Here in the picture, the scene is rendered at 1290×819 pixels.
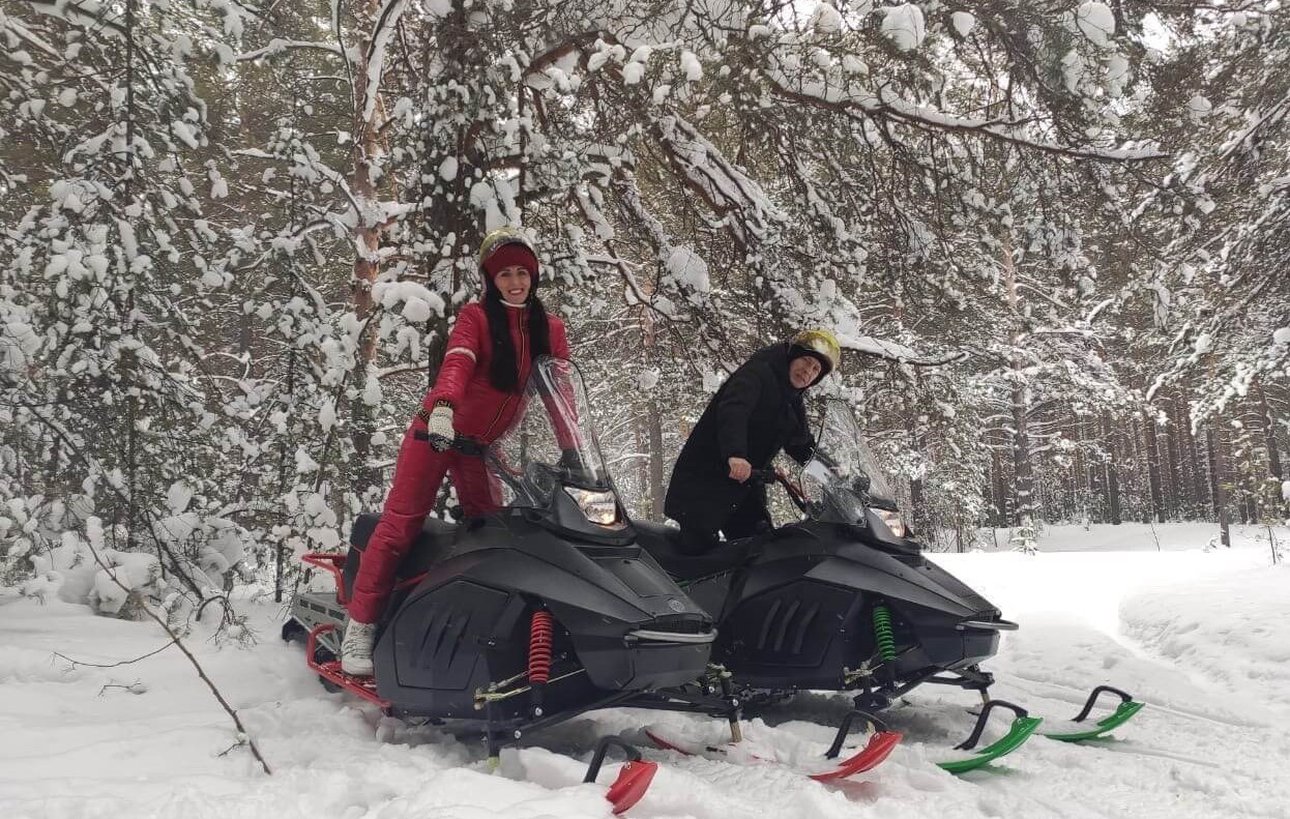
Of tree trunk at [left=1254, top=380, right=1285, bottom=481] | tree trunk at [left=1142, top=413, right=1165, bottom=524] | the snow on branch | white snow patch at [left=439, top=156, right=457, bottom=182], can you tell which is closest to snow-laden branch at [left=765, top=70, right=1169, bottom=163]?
the snow on branch

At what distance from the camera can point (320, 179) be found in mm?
5660

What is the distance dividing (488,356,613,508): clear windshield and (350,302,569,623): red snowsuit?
0.12 metres

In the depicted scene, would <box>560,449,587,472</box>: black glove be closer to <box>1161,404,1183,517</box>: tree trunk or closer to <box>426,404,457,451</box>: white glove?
<box>426,404,457,451</box>: white glove

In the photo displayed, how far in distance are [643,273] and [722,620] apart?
5.56 metres

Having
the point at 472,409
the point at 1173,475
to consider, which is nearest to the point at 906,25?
the point at 472,409

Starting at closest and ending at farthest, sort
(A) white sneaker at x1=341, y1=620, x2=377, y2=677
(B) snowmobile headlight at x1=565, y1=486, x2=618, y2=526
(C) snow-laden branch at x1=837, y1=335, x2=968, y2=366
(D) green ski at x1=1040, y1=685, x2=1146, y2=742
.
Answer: (B) snowmobile headlight at x1=565, y1=486, x2=618, y2=526
(D) green ski at x1=1040, y1=685, x2=1146, y2=742
(A) white sneaker at x1=341, y1=620, x2=377, y2=677
(C) snow-laden branch at x1=837, y1=335, x2=968, y2=366

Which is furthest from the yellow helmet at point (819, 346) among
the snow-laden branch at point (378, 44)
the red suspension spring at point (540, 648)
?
the snow-laden branch at point (378, 44)

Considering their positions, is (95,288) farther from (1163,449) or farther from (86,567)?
(1163,449)

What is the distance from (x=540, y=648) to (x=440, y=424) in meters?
0.93

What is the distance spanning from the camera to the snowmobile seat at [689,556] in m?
4.62

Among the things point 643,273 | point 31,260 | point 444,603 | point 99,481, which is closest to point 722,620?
point 444,603

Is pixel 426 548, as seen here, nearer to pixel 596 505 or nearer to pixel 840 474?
pixel 596 505

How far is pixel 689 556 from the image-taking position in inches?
187

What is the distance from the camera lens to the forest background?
4.94 metres
